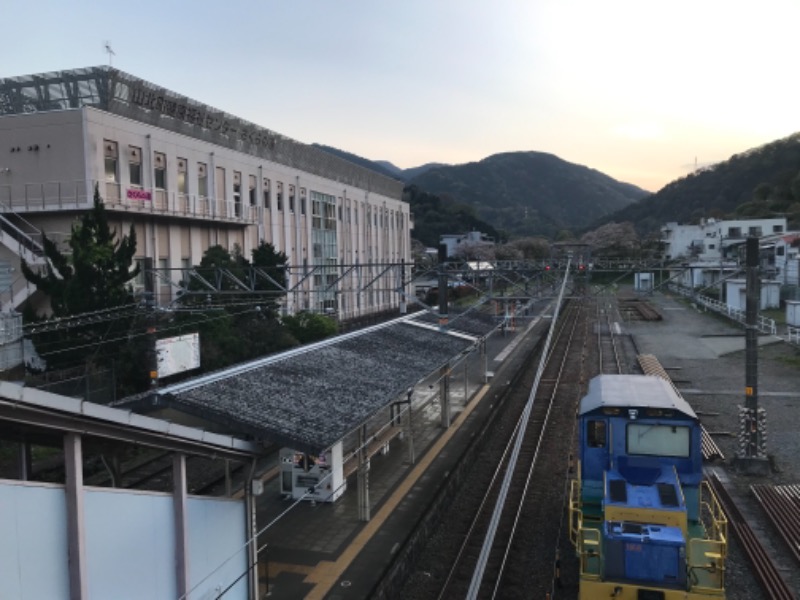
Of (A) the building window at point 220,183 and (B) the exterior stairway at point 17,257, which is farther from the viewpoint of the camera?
(A) the building window at point 220,183

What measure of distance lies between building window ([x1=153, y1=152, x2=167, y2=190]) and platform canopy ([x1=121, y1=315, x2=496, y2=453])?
11404 mm

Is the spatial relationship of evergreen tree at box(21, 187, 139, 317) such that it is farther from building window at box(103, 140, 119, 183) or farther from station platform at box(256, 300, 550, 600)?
station platform at box(256, 300, 550, 600)

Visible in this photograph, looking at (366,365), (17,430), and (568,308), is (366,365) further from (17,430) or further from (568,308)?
(568,308)

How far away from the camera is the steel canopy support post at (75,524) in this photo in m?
5.22

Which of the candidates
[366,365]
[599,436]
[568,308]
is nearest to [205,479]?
[366,365]

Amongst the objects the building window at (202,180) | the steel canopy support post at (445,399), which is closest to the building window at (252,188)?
the building window at (202,180)

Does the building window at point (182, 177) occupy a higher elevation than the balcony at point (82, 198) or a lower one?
higher

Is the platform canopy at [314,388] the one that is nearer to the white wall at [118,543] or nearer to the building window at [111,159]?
the white wall at [118,543]

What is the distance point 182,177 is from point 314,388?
16890 millimetres

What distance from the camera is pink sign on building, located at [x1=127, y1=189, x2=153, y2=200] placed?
21.5 m

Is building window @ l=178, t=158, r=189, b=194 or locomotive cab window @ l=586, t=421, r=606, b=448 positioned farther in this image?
building window @ l=178, t=158, r=189, b=194

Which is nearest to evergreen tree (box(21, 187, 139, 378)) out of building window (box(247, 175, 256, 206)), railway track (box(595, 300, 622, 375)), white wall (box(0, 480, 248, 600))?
white wall (box(0, 480, 248, 600))

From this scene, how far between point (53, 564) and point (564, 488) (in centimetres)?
980

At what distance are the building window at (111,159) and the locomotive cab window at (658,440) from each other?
1834 centimetres
